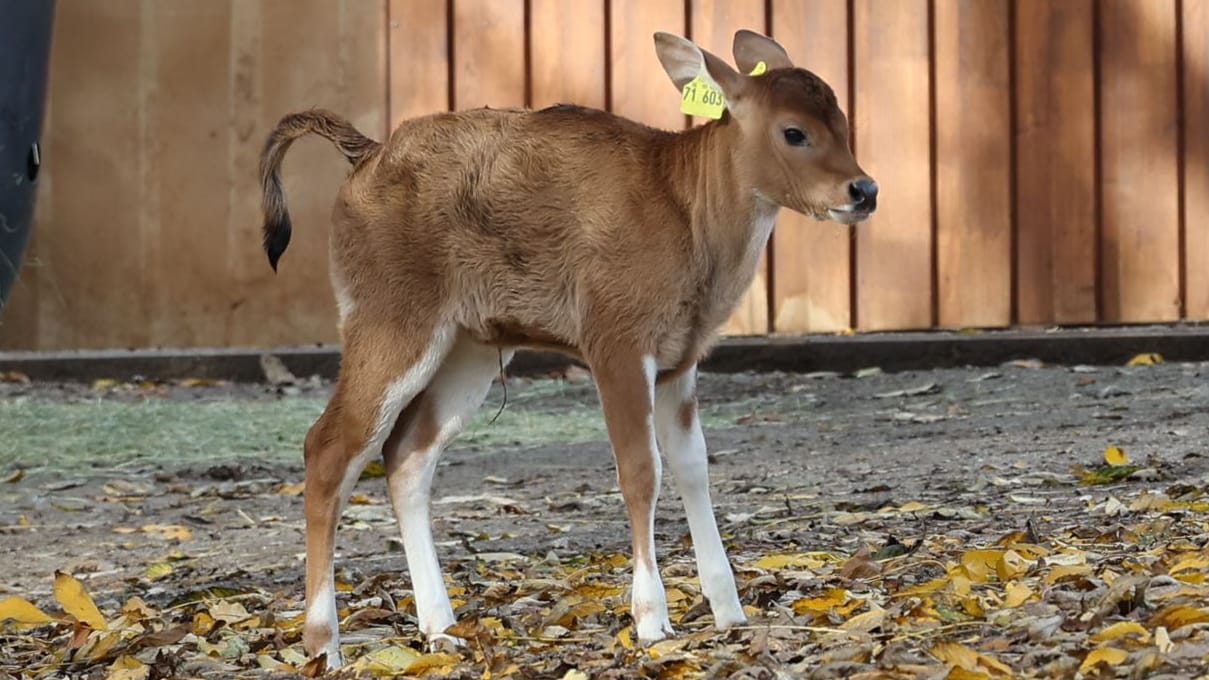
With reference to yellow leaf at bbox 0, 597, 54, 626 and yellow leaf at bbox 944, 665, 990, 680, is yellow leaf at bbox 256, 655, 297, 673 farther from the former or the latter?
yellow leaf at bbox 944, 665, 990, 680

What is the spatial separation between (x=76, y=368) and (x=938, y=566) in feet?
20.0

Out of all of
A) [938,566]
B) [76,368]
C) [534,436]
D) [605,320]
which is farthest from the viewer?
Result: [76,368]

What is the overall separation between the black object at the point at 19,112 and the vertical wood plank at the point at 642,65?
9.60 ft

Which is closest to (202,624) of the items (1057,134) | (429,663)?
(429,663)

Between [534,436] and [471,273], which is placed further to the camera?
[534,436]

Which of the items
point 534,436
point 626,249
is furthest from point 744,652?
point 534,436

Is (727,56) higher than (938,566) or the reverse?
higher

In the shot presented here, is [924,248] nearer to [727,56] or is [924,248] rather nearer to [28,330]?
[727,56]

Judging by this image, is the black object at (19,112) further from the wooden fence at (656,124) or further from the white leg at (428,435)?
the white leg at (428,435)

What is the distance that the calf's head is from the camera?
4.23 meters

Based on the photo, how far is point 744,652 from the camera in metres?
3.90

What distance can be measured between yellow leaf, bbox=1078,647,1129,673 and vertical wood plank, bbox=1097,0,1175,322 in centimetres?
656

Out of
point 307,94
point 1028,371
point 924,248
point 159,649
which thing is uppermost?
point 307,94

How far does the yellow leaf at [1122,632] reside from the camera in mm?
3548
